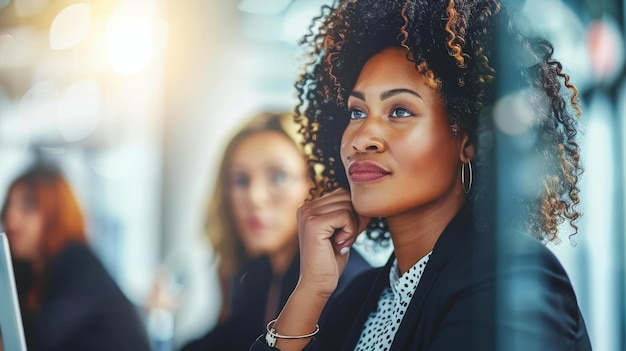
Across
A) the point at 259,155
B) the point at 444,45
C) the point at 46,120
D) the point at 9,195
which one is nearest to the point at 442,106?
the point at 444,45

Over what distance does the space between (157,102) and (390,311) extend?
3.06 feet

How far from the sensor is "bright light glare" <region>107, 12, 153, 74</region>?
7.07ft

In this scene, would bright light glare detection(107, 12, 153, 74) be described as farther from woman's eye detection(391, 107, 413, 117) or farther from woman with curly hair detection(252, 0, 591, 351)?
woman's eye detection(391, 107, 413, 117)

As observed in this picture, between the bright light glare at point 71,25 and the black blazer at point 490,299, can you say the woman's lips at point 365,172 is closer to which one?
the black blazer at point 490,299

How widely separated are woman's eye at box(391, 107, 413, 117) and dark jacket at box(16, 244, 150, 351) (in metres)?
0.99

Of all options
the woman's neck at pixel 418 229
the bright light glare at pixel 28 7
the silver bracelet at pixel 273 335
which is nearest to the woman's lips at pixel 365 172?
the woman's neck at pixel 418 229

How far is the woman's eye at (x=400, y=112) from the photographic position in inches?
72.7

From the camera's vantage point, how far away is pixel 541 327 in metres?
Result: 1.64

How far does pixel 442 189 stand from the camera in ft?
6.02

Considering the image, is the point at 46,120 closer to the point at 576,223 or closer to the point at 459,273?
the point at 459,273

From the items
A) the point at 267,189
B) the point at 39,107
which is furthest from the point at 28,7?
the point at 267,189

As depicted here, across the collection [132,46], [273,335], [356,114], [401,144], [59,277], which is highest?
[132,46]

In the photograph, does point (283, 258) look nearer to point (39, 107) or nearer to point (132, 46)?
point (132, 46)

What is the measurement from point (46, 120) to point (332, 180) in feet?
3.10
